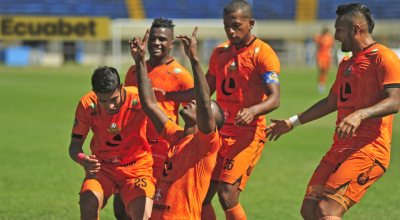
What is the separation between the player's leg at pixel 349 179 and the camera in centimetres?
414

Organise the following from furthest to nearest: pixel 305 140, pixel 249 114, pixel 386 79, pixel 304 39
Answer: pixel 304 39 < pixel 305 140 < pixel 249 114 < pixel 386 79

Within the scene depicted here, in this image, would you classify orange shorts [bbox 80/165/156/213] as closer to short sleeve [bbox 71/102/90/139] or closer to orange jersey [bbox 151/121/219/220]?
short sleeve [bbox 71/102/90/139]

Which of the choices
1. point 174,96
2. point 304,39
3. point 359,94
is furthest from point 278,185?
point 304,39

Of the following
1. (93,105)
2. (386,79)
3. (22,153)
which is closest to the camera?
(386,79)

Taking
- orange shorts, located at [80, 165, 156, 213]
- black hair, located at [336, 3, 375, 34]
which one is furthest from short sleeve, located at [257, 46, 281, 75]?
orange shorts, located at [80, 165, 156, 213]

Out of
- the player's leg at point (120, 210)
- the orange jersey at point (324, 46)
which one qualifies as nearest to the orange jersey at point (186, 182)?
the player's leg at point (120, 210)

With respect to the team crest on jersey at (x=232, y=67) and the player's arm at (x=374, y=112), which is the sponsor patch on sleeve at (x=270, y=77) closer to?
the team crest on jersey at (x=232, y=67)

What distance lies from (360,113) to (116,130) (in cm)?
230

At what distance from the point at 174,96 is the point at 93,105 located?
881 millimetres

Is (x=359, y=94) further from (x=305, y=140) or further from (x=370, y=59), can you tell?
(x=305, y=140)

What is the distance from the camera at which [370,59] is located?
4.33 m

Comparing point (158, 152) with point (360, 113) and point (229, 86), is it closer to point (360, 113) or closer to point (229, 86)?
point (229, 86)

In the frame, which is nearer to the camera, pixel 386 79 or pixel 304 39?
→ pixel 386 79

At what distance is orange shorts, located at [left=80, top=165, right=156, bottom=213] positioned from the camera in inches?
186
